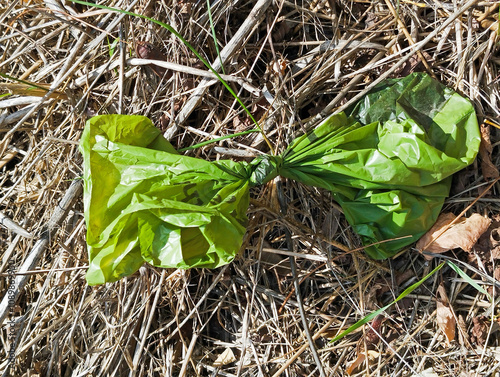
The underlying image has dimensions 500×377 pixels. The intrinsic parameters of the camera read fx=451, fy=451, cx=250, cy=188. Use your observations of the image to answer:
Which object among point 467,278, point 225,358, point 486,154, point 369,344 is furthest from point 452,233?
point 225,358

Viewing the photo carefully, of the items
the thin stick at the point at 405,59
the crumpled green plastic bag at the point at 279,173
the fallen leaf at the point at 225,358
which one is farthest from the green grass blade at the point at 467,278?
the fallen leaf at the point at 225,358

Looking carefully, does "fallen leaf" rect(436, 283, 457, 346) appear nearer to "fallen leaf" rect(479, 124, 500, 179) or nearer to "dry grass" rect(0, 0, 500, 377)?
"dry grass" rect(0, 0, 500, 377)

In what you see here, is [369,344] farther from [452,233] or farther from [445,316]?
[452,233]

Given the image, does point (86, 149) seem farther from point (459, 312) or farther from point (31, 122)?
point (459, 312)

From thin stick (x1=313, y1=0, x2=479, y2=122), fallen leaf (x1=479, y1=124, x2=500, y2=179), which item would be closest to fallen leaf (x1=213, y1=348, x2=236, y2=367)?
thin stick (x1=313, y1=0, x2=479, y2=122)

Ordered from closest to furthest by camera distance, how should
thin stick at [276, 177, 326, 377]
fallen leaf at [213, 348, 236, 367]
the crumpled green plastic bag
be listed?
the crumpled green plastic bag
thin stick at [276, 177, 326, 377]
fallen leaf at [213, 348, 236, 367]
